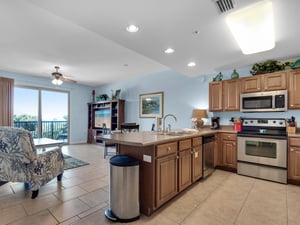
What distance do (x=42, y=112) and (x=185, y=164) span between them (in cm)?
612

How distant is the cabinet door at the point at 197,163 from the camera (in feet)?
9.52

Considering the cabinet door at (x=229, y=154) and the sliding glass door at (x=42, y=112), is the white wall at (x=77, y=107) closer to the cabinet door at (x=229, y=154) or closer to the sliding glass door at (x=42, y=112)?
the sliding glass door at (x=42, y=112)

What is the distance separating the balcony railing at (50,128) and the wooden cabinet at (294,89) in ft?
24.5

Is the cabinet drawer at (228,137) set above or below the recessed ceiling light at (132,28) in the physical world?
below

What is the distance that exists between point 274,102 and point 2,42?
18.2ft

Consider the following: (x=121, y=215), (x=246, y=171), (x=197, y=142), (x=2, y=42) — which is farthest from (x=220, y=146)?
(x=2, y=42)

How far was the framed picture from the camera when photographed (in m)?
5.64

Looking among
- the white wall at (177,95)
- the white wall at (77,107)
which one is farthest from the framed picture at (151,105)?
the white wall at (77,107)

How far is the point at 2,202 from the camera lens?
93.1 inches

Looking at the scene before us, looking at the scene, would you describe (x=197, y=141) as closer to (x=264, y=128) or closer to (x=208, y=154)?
(x=208, y=154)

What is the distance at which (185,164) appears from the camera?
2.65 m

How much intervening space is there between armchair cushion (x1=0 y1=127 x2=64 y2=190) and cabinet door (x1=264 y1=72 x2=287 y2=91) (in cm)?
434

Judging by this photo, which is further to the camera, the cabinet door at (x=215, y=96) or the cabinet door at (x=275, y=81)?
the cabinet door at (x=215, y=96)

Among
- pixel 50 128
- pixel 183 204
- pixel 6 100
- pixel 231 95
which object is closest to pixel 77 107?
pixel 50 128
